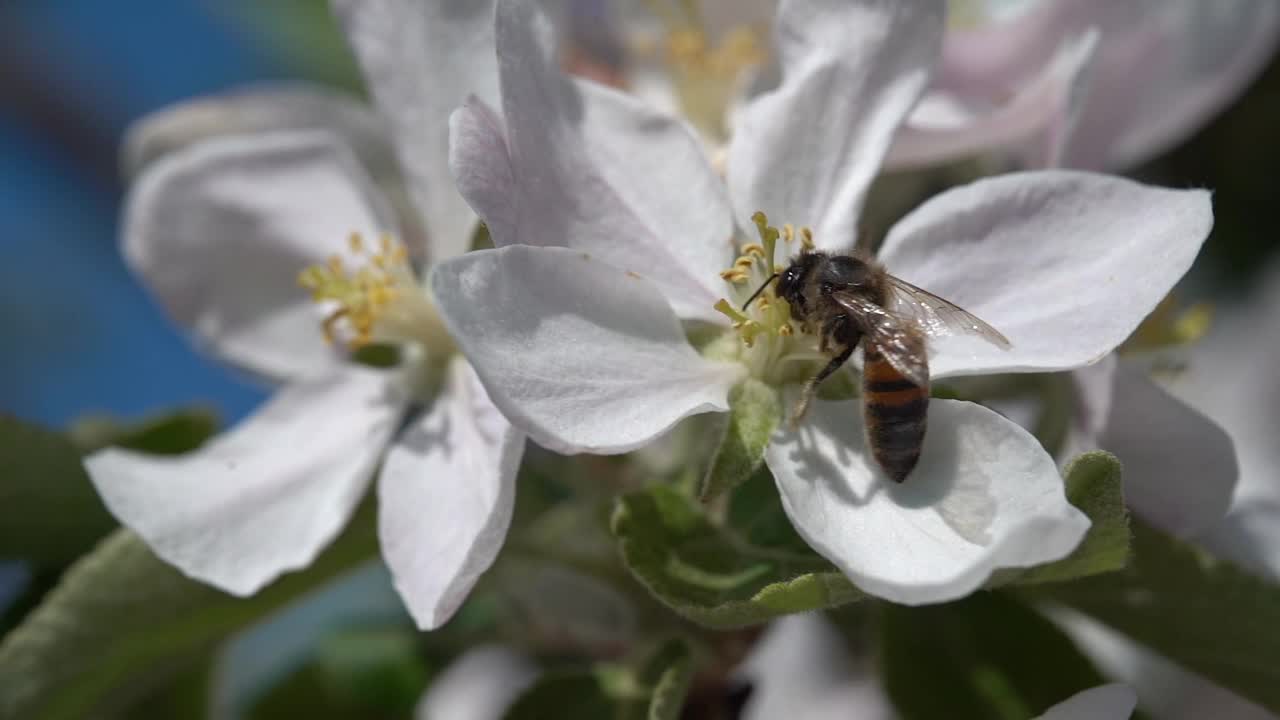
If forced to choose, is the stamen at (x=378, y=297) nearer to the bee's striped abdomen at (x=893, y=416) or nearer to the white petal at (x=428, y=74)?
the white petal at (x=428, y=74)

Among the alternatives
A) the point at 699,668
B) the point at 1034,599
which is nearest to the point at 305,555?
the point at 699,668

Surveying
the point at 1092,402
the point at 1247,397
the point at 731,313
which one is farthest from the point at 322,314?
the point at 1247,397

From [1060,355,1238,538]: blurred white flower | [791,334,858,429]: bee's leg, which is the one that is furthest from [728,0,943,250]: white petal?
[1060,355,1238,538]: blurred white flower

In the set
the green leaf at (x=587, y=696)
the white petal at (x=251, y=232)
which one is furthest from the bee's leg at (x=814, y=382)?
the white petal at (x=251, y=232)

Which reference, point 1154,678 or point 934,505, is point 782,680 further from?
point 934,505

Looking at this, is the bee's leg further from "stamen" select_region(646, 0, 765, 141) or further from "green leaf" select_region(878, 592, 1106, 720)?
"stamen" select_region(646, 0, 765, 141)
